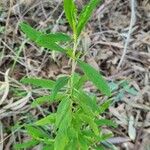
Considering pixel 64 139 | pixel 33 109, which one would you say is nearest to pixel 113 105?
pixel 33 109

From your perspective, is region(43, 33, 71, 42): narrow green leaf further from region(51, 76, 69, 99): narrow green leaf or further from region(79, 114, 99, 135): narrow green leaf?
region(79, 114, 99, 135): narrow green leaf

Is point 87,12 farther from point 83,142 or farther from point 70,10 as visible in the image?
point 83,142

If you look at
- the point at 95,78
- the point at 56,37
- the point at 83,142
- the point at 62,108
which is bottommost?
the point at 83,142

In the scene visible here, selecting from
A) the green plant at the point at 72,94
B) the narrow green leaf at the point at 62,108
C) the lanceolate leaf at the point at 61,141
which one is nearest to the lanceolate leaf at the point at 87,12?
the green plant at the point at 72,94

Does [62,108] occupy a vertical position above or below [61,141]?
above

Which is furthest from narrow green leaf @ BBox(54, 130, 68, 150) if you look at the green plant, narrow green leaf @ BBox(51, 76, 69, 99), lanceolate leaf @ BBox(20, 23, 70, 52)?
lanceolate leaf @ BBox(20, 23, 70, 52)

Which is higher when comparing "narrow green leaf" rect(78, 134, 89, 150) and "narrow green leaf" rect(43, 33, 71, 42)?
"narrow green leaf" rect(43, 33, 71, 42)

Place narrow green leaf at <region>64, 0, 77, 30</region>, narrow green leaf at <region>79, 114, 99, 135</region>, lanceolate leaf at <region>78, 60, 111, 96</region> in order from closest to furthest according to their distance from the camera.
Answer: narrow green leaf at <region>64, 0, 77, 30</region>
lanceolate leaf at <region>78, 60, 111, 96</region>
narrow green leaf at <region>79, 114, 99, 135</region>

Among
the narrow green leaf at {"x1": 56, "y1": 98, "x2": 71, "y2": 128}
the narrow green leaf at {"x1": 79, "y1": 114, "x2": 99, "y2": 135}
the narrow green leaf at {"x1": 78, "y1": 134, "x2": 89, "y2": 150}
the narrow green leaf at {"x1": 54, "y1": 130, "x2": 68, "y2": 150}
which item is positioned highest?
the narrow green leaf at {"x1": 56, "y1": 98, "x2": 71, "y2": 128}

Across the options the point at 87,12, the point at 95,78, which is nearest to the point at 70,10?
the point at 87,12

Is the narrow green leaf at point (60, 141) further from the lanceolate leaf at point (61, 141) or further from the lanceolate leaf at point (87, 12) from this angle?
the lanceolate leaf at point (87, 12)

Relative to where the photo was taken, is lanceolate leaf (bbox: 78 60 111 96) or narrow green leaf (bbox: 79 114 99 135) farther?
narrow green leaf (bbox: 79 114 99 135)
